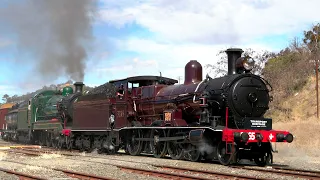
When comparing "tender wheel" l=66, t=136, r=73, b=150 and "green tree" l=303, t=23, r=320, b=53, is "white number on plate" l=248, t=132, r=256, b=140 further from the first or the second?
"green tree" l=303, t=23, r=320, b=53

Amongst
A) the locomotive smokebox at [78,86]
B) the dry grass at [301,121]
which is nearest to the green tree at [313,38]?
the dry grass at [301,121]

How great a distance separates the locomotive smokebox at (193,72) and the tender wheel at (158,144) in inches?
83.3

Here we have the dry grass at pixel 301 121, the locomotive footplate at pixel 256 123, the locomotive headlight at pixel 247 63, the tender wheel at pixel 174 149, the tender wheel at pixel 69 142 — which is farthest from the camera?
the tender wheel at pixel 69 142

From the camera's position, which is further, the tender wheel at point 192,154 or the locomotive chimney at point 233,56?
the tender wheel at point 192,154

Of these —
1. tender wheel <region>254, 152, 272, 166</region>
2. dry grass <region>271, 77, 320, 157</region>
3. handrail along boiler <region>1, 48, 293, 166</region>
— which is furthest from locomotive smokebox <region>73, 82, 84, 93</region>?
tender wheel <region>254, 152, 272, 166</region>

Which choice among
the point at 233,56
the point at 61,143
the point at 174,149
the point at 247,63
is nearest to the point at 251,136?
the point at 247,63

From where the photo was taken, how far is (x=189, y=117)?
14.8 m

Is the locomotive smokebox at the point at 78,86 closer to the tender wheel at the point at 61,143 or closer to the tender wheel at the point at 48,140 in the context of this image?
the tender wheel at the point at 48,140

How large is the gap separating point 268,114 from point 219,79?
1559 cm

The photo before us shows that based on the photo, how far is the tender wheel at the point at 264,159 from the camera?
13.3 meters

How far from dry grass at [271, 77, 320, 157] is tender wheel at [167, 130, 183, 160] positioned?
651cm

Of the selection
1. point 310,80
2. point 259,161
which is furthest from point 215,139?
point 310,80

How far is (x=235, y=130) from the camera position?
12.2 meters

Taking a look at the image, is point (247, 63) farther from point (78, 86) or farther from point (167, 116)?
point (78, 86)
